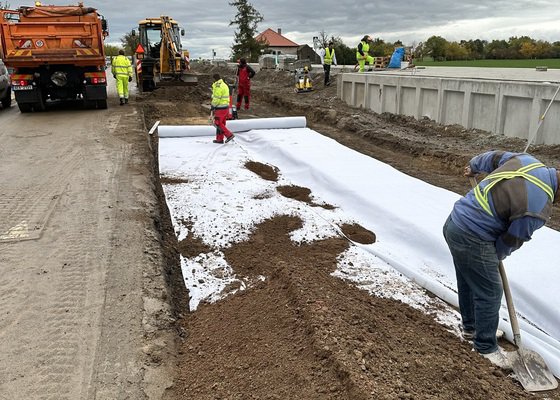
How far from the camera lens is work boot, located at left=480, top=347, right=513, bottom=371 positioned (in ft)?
11.1

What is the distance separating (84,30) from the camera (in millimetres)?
12750

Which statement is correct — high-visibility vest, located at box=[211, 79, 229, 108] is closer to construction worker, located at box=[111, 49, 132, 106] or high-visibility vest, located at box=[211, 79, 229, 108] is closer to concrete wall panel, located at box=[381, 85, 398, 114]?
construction worker, located at box=[111, 49, 132, 106]

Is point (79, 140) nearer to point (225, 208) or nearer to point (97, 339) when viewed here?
point (225, 208)

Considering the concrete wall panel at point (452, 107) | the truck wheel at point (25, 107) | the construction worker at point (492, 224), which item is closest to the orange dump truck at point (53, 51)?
the truck wheel at point (25, 107)

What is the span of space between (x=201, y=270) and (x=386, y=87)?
11609 millimetres

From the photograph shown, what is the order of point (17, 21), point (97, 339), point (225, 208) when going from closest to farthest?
point (97, 339), point (225, 208), point (17, 21)

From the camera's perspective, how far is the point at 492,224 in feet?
10.3

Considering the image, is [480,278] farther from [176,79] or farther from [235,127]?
[176,79]

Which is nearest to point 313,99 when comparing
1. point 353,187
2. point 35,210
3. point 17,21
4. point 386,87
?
point 386,87

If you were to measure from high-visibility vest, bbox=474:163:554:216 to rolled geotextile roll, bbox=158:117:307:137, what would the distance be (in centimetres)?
879

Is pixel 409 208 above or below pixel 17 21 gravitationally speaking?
below

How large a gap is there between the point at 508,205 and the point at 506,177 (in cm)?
18

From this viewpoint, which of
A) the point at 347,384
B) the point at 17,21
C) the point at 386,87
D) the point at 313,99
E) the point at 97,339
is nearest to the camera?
the point at 347,384

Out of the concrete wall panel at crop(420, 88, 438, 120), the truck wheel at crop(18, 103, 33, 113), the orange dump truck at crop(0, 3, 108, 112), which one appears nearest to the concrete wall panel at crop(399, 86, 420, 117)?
the concrete wall panel at crop(420, 88, 438, 120)
